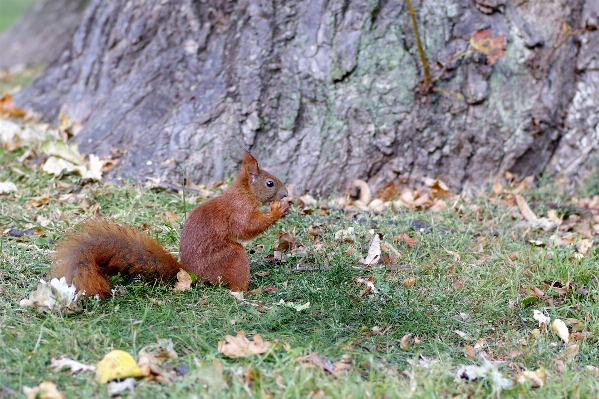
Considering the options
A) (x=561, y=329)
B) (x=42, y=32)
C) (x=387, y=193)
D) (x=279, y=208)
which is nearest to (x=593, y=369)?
Result: (x=561, y=329)

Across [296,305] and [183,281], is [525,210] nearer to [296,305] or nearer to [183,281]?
[296,305]

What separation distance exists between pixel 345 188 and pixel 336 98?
0.61 meters

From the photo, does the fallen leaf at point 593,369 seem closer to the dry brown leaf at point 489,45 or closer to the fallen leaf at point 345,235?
A: the fallen leaf at point 345,235

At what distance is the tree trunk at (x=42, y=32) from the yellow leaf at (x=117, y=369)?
21.8ft

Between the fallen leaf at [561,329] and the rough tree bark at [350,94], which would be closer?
the fallen leaf at [561,329]

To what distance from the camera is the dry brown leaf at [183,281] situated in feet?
10.3

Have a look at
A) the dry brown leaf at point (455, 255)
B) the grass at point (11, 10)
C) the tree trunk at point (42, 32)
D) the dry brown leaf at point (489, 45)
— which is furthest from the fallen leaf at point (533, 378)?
the grass at point (11, 10)

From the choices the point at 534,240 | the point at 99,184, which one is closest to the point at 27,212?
the point at 99,184

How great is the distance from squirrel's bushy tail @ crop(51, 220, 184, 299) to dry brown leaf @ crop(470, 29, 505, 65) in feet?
8.12

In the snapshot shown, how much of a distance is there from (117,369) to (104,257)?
2.43 feet

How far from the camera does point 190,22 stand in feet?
15.9

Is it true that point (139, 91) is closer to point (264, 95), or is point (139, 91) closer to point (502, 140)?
point (264, 95)

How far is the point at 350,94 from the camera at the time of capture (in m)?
4.61

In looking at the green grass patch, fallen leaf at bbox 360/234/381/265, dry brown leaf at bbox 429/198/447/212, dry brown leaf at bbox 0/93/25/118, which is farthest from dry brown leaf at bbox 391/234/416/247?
dry brown leaf at bbox 0/93/25/118
